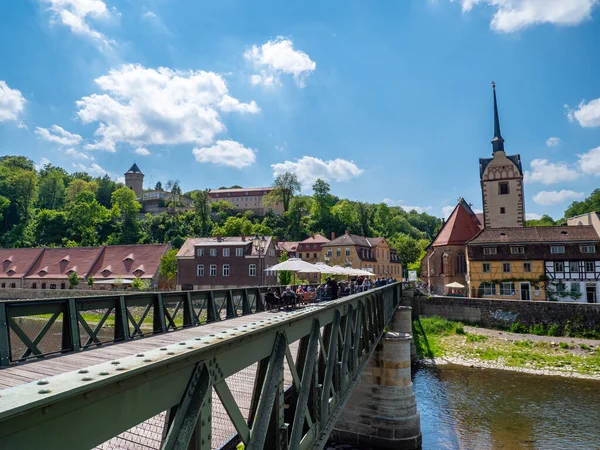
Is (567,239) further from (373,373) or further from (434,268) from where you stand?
(373,373)

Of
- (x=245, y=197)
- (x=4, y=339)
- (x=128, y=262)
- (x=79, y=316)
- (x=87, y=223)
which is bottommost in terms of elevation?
(x=4, y=339)

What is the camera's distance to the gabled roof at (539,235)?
4350cm

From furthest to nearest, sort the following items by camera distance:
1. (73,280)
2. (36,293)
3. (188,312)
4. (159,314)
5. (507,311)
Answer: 1. (73,280)
2. (36,293)
3. (507,311)
4. (188,312)
5. (159,314)

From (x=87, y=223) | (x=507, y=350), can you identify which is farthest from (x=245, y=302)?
(x=87, y=223)

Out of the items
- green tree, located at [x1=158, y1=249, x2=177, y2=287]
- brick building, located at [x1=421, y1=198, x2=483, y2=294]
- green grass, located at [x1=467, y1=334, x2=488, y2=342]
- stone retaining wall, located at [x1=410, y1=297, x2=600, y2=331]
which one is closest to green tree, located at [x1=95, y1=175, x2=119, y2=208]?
green tree, located at [x1=158, y1=249, x2=177, y2=287]

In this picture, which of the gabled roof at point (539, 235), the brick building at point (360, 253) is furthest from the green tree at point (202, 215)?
the gabled roof at point (539, 235)

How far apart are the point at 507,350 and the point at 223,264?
34884 mm

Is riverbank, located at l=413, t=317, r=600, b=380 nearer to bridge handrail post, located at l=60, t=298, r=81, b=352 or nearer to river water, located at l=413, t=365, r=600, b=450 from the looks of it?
river water, located at l=413, t=365, r=600, b=450

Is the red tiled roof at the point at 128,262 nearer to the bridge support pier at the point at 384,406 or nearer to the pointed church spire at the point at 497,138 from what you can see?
the bridge support pier at the point at 384,406

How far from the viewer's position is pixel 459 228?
5556cm

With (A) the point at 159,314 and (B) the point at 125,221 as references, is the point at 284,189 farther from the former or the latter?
(A) the point at 159,314

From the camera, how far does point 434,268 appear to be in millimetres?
56406

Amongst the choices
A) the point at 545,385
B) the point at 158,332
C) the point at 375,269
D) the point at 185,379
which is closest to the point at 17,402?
the point at 185,379

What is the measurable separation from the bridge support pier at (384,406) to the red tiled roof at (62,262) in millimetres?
53983
